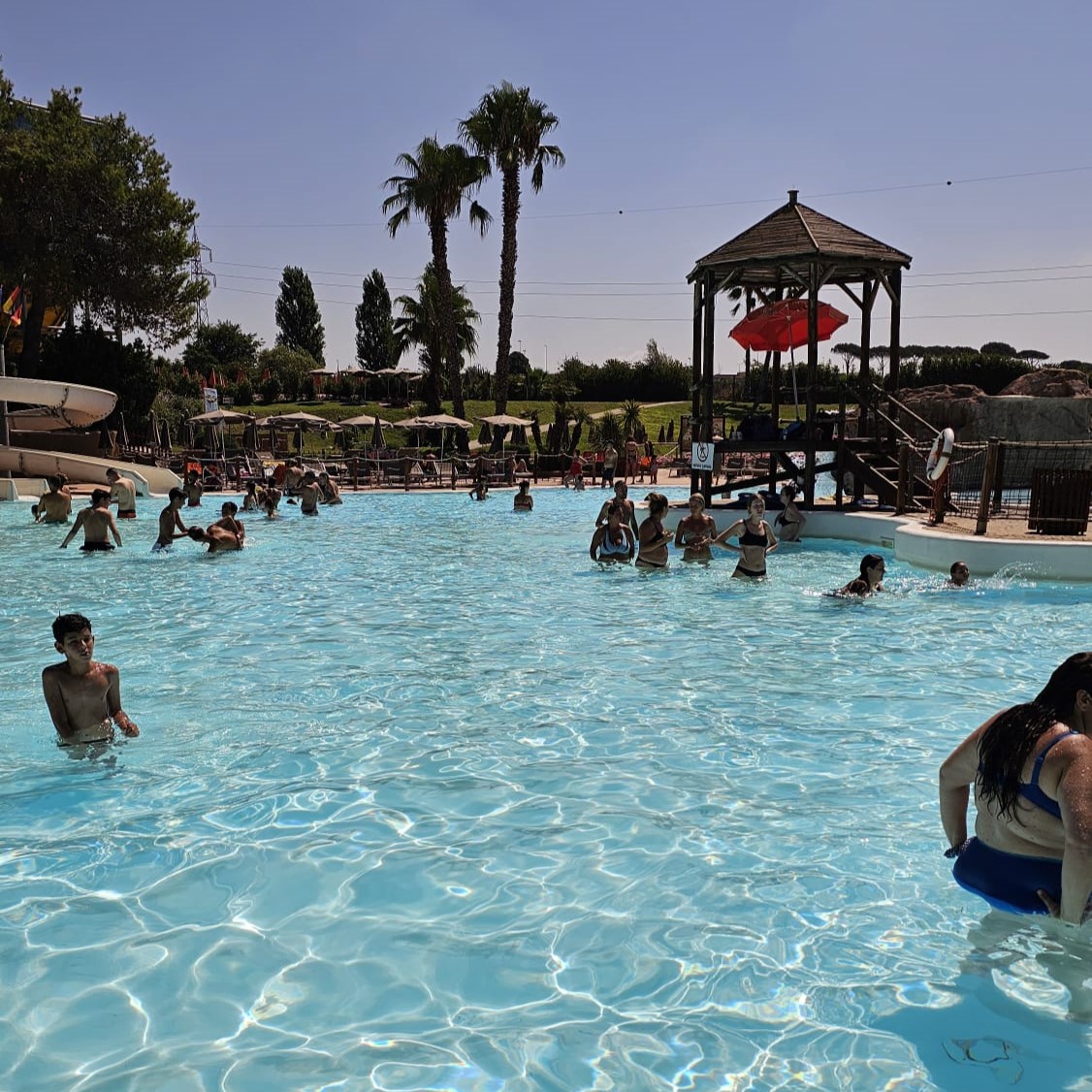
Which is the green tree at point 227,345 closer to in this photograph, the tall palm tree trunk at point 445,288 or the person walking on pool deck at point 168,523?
the tall palm tree trunk at point 445,288

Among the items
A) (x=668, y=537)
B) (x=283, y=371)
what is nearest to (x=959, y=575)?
(x=668, y=537)

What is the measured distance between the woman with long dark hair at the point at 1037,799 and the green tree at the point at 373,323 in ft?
278

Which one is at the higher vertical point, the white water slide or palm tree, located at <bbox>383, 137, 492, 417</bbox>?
palm tree, located at <bbox>383, 137, 492, 417</bbox>

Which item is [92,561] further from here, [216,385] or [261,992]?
[216,385]

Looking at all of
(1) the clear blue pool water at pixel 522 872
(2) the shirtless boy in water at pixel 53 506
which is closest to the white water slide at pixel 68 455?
(2) the shirtless boy in water at pixel 53 506

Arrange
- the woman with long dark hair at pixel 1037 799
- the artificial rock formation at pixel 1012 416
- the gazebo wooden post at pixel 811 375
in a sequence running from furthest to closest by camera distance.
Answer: the artificial rock formation at pixel 1012 416
the gazebo wooden post at pixel 811 375
the woman with long dark hair at pixel 1037 799

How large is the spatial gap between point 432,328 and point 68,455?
2389cm

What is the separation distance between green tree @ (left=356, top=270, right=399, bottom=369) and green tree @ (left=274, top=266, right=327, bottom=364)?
18.1 ft

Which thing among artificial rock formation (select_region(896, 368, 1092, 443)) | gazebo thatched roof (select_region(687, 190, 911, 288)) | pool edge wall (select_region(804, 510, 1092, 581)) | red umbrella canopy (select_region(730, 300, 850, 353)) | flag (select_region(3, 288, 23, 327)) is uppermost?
flag (select_region(3, 288, 23, 327))

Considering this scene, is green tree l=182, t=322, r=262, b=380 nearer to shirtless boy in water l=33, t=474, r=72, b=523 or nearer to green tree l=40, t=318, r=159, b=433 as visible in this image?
green tree l=40, t=318, r=159, b=433

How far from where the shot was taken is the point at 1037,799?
3.16 m

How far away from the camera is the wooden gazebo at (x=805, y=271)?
17.3 metres

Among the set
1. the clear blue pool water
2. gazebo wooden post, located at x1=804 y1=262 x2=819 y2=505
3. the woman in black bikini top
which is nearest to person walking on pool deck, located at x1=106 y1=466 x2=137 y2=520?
the clear blue pool water

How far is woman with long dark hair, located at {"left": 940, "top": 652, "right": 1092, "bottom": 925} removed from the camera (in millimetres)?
2994
